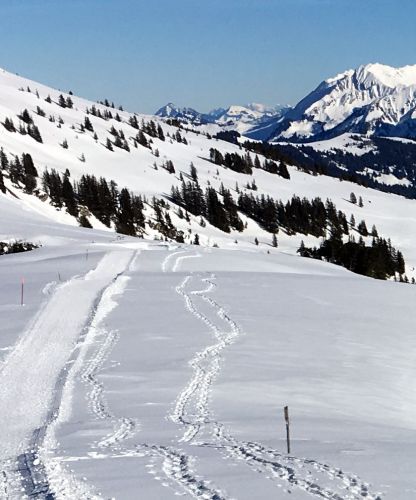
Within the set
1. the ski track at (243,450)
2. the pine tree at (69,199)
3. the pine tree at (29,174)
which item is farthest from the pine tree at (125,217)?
the ski track at (243,450)

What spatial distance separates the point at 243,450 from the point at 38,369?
896cm

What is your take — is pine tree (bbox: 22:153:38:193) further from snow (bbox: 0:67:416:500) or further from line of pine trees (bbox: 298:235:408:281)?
snow (bbox: 0:67:416:500)

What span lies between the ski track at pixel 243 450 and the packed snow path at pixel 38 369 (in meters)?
2.89

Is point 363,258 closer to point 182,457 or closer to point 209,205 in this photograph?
point 209,205

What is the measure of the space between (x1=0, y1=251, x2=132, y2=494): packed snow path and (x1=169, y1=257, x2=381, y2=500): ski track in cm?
289

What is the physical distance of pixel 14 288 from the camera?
3225 cm

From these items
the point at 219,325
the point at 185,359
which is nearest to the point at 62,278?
the point at 219,325

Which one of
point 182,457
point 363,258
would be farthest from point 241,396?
point 363,258

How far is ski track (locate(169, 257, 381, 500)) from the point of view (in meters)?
8.43

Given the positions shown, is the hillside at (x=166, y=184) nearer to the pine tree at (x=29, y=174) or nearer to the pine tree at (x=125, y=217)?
the pine tree at (x=125, y=217)

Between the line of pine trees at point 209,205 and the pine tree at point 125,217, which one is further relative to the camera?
the line of pine trees at point 209,205

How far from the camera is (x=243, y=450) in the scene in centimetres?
1043

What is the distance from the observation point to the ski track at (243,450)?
843 cm

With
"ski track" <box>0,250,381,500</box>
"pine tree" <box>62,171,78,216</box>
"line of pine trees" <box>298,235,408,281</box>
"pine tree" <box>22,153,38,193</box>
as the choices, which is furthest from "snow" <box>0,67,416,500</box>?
"pine tree" <box>22,153,38,193</box>
